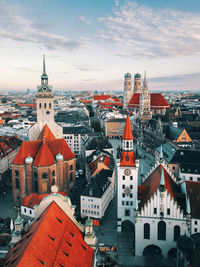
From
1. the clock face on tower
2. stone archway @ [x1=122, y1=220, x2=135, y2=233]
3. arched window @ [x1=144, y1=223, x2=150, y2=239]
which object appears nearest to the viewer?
arched window @ [x1=144, y1=223, x2=150, y2=239]

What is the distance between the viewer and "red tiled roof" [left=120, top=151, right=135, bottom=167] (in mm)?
47250

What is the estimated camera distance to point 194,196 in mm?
42188

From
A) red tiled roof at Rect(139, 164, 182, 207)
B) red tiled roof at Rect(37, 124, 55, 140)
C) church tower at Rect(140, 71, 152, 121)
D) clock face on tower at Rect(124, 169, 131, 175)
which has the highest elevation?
church tower at Rect(140, 71, 152, 121)

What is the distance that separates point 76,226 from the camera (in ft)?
112

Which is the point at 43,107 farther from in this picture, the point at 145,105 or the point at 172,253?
the point at 145,105

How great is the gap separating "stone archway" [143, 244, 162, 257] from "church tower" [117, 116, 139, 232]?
7.41m

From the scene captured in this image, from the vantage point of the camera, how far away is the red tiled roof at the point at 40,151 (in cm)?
5978

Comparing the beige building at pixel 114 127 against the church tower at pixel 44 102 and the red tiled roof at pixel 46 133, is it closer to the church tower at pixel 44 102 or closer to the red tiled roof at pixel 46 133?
the church tower at pixel 44 102

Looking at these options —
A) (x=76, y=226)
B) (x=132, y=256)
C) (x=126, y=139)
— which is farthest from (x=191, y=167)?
(x=76, y=226)

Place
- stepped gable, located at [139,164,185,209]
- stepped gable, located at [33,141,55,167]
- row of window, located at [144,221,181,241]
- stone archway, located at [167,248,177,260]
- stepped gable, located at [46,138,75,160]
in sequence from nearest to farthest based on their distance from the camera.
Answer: row of window, located at [144,221,181,241]
stone archway, located at [167,248,177,260]
stepped gable, located at [139,164,185,209]
stepped gable, located at [33,141,55,167]
stepped gable, located at [46,138,75,160]

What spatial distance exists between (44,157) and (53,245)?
34558 millimetres

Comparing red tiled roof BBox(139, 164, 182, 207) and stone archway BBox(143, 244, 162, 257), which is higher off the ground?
red tiled roof BBox(139, 164, 182, 207)

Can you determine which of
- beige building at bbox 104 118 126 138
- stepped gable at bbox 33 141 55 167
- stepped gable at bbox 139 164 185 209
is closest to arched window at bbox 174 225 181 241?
stepped gable at bbox 139 164 185 209

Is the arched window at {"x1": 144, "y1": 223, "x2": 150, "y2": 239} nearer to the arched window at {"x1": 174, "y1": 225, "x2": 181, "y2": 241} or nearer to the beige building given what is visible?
the arched window at {"x1": 174, "y1": 225, "x2": 181, "y2": 241}
